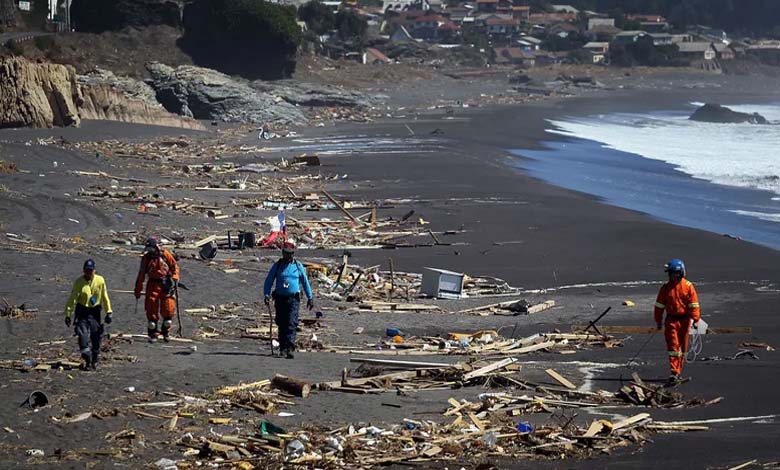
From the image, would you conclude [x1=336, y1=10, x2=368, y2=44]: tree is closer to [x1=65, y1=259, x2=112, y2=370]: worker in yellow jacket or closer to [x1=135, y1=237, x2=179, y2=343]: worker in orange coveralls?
[x1=135, y1=237, x2=179, y2=343]: worker in orange coveralls

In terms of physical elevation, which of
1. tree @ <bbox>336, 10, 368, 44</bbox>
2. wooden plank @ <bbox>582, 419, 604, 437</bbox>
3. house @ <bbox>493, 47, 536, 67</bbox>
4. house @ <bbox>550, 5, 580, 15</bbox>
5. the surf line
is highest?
wooden plank @ <bbox>582, 419, 604, 437</bbox>

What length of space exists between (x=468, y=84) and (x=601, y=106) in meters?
20.6

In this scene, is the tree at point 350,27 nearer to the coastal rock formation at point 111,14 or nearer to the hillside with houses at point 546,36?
the hillside with houses at point 546,36

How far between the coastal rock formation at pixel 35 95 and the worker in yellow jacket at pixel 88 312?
3298 cm

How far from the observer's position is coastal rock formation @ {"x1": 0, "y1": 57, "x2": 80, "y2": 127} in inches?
1775

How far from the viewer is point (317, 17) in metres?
128

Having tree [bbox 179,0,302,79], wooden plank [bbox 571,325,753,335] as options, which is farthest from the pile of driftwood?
tree [bbox 179,0,302,79]

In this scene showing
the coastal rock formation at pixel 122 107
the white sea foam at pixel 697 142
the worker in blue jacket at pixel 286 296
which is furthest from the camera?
the coastal rock formation at pixel 122 107

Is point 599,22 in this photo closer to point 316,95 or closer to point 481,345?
point 316,95

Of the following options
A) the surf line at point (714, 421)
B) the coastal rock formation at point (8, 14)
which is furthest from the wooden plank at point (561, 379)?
the coastal rock formation at point (8, 14)

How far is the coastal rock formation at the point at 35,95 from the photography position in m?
45.1

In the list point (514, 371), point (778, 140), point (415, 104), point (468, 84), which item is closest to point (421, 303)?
point (514, 371)

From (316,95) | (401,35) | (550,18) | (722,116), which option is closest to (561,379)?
(316,95)

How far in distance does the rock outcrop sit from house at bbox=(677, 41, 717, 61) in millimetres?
103899
